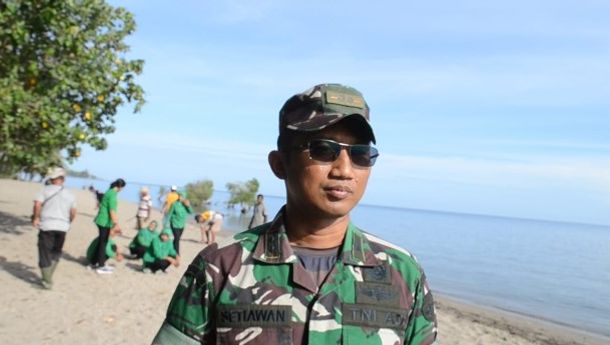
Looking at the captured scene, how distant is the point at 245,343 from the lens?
6.43 ft

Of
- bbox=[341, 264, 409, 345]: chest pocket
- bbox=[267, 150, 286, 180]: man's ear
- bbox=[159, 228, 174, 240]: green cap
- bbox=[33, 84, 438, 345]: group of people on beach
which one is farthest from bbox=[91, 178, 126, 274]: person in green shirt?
bbox=[341, 264, 409, 345]: chest pocket

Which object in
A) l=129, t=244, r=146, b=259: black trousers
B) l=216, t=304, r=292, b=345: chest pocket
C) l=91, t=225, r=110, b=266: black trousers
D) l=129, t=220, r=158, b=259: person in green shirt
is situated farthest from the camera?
l=129, t=244, r=146, b=259: black trousers

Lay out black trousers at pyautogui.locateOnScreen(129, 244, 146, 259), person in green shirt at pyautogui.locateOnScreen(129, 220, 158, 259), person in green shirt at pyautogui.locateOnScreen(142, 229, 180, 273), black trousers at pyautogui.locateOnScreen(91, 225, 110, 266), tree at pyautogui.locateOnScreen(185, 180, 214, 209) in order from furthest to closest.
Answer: tree at pyautogui.locateOnScreen(185, 180, 214, 209) < black trousers at pyautogui.locateOnScreen(129, 244, 146, 259) < person in green shirt at pyautogui.locateOnScreen(129, 220, 158, 259) < person in green shirt at pyautogui.locateOnScreen(142, 229, 180, 273) < black trousers at pyautogui.locateOnScreen(91, 225, 110, 266)

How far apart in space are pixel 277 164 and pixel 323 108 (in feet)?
1.24

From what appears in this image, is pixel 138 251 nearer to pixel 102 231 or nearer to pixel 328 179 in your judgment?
pixel 102 231

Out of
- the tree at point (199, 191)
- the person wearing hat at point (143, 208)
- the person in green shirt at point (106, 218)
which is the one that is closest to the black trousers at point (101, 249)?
the person in green shirt at point (106, 218)

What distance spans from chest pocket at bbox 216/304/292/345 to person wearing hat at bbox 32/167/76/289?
25.7ft

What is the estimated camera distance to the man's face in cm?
209

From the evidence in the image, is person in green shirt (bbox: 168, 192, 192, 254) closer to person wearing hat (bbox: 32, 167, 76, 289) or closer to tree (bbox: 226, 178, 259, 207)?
person wearing hat (bbox: 32, 167, 76, 289)

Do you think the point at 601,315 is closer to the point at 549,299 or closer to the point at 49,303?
the point at 549,299

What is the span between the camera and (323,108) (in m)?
2.06

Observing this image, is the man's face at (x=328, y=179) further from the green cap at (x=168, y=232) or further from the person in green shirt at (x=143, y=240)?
the person in green shirt at (x=143, y=240)

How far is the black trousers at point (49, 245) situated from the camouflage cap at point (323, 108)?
798 centimetres

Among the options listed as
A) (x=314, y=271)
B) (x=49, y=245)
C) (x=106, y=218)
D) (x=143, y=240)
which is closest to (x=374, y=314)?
(x=314, y=271)
